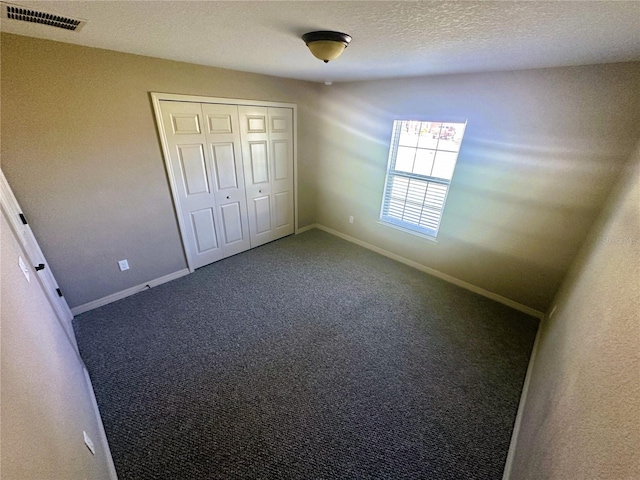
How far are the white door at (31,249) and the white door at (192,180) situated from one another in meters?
1.18

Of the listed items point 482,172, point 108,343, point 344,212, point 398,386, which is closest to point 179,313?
point 108,343

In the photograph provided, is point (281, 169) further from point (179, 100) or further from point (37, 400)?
point (37, 400)

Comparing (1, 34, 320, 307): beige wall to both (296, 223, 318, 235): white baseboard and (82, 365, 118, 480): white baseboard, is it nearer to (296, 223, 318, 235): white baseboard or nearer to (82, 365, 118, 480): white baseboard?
(82, 365, 118, 480): white baseboard

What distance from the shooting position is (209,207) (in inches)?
131

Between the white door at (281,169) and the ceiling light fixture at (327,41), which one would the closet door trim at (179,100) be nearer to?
the white door at (281,169)

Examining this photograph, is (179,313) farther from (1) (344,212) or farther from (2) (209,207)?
(1) (344,212)

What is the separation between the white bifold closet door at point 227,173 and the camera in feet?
9.45

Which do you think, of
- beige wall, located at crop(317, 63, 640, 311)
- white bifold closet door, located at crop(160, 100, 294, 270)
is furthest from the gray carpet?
white bifold closet door, located at crop(160, 100, 294, 270)

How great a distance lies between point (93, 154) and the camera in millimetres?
2348

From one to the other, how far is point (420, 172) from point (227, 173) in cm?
248

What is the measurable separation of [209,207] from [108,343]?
174cm

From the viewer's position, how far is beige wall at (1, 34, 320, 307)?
1.97 m

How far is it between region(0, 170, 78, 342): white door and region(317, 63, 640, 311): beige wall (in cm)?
350

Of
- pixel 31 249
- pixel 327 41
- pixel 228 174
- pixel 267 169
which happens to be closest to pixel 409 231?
pixel 267 169
